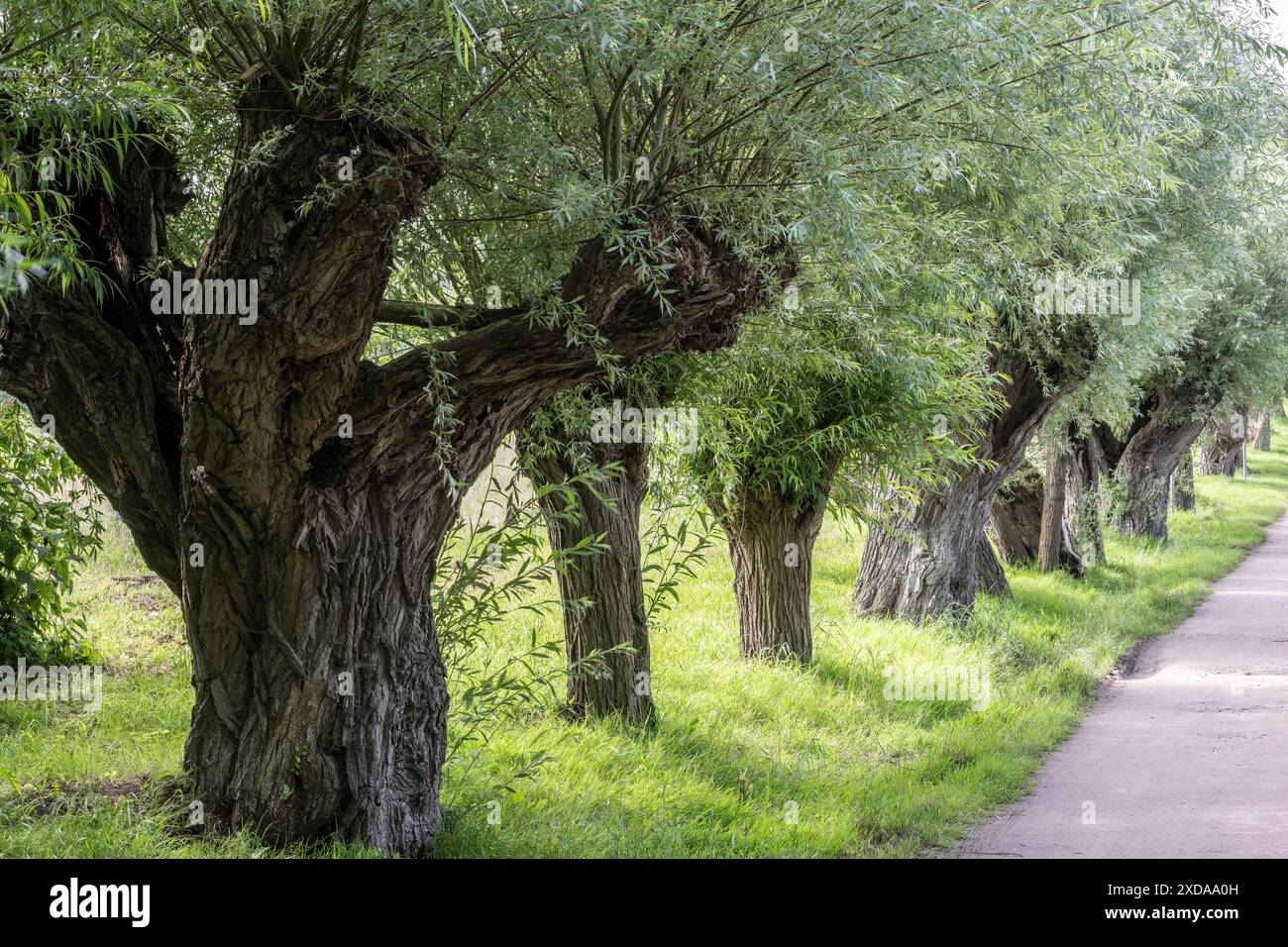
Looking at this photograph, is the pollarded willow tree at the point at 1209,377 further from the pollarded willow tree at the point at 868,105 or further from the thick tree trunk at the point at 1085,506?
the pollarded willow tree at the point at 868,105

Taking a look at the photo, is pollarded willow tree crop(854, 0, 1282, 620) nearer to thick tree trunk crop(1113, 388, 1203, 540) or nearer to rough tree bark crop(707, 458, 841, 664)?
rough tree bark crop(707, 458, 841, 664)

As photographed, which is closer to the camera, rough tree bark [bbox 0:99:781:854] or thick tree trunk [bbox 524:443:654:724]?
rough tree bark [bbox 0:99:781:854]

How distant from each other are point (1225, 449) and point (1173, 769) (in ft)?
115

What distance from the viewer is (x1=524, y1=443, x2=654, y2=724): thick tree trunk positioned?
8875 millimetres

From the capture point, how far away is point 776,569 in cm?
1139

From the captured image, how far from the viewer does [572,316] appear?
5.61 metres

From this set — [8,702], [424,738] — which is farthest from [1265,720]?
[8,702]

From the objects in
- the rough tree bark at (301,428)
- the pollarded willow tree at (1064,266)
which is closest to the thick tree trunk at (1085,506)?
the pollarded willow tree at (1064,266)

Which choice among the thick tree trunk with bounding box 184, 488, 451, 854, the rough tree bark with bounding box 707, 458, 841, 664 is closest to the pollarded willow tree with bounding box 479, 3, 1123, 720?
the thick tree trunk with bounding box 184, 488, 451, 854

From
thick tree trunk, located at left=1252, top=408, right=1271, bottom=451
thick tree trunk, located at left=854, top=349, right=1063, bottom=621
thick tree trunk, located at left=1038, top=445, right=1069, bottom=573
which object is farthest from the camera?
thick tree trunk, located at left=1252, top=408, right=1271, bottom=451

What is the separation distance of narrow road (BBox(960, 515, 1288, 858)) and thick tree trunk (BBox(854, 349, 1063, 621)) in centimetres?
217

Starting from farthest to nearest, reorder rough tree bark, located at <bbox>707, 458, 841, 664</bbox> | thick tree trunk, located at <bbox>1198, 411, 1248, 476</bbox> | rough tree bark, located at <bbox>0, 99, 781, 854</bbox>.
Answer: thick tree trunk, located at <bbox>1198, 411, 1248, 476</bbox>, rough tree bark, located at <bbox>707, 458, 841, 664</bbox>, rough tree bark, located at <bbox>0, 99, 781, 854</bbox>

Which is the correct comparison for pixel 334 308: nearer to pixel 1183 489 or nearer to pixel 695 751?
pixel 695 751
